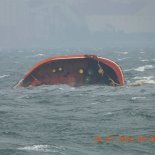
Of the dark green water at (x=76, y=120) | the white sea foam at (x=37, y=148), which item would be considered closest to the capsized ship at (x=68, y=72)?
the dark green water at (x=76, y=120)

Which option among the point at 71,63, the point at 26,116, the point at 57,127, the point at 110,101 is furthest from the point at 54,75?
the point at 57,127

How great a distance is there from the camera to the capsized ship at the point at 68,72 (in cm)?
4050

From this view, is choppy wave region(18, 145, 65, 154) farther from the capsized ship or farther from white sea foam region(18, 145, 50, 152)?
the capsized ship

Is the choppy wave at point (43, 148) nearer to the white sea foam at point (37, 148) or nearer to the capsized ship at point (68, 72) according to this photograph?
the white sea foam at point (37, 148)

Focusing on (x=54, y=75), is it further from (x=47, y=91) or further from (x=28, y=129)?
(x=28, y=129)

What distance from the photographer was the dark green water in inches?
699

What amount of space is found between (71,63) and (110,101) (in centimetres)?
1214

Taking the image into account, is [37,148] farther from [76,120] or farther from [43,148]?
[76,120]

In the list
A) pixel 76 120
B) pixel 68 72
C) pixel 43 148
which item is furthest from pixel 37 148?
pixel 68 72

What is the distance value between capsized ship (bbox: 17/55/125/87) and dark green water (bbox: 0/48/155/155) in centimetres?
356

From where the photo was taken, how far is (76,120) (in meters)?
23.3

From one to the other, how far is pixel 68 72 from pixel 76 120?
1826cm

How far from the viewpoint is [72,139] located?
1927 cm

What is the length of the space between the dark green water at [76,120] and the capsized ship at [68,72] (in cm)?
356
